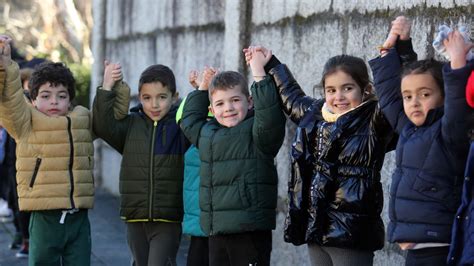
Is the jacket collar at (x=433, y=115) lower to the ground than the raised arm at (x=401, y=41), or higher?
lower

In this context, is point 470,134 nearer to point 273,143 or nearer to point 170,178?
point 273,143

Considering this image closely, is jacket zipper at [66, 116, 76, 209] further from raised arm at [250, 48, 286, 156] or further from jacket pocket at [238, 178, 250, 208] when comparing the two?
raised arm at [250, 48, 286, 156]

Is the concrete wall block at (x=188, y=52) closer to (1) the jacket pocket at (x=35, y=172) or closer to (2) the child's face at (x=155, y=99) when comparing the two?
(2) the child's face at (x=155, y=99)

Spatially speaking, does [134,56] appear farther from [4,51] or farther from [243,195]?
[243,195]

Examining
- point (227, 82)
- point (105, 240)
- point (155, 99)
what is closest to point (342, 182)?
point (227, 82)

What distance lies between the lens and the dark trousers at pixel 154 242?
627 cm

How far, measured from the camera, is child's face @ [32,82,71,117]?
6.38 metres

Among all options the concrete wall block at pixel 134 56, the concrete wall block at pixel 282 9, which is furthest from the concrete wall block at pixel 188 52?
the concrete wall block at pixel 282 9

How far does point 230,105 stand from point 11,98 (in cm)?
137

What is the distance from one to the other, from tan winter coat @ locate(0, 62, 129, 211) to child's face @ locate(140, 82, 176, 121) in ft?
1.44

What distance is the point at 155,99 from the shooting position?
6.39m

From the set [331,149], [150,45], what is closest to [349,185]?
[331,149]

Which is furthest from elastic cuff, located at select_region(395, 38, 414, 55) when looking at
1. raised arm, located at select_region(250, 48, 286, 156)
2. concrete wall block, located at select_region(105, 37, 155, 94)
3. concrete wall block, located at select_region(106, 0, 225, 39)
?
concrete wall block, located at select_region(105, 37, 155, 94)

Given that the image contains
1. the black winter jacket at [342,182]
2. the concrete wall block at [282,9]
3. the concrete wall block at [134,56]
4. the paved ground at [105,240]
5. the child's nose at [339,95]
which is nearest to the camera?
the black winter jacket at [342,182]
